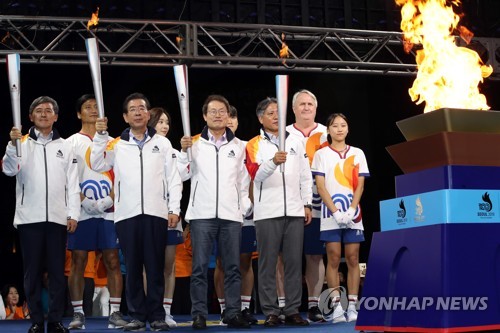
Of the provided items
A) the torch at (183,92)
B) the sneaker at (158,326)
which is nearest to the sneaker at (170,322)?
the sneaker at (158,326)

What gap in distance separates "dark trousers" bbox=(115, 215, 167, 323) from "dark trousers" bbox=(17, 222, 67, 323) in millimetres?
412

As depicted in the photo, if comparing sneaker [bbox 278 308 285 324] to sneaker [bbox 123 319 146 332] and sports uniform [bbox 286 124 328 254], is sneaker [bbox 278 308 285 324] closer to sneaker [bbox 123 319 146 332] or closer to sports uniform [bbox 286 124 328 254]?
sports uniform [bbox 286 124 328 254]

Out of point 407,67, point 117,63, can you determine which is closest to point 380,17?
point 407,67

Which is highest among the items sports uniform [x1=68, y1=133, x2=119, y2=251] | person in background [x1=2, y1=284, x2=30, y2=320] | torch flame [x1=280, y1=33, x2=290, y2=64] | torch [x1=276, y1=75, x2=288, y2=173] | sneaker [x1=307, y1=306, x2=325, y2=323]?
torch flame [x1=280, y1=33, x2=290, y2=64]

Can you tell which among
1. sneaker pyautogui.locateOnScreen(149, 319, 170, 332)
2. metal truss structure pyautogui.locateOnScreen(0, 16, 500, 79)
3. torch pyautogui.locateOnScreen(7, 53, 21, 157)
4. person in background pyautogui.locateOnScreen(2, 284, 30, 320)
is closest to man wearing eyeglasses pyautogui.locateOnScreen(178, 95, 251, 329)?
sneaker pyautogui.locateOnScreen(149, 319, 170, 332)

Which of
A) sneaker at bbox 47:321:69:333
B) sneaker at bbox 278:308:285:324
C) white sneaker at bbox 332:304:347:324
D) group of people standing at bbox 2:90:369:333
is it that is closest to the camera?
sneaker at bbox 47:321:69:333

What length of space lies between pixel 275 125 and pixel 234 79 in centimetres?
523

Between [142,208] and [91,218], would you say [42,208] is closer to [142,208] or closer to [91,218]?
[142,208]

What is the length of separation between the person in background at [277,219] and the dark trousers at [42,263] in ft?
4.63

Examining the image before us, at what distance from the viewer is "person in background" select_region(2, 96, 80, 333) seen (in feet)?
15.4

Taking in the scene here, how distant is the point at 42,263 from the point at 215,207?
1184mm

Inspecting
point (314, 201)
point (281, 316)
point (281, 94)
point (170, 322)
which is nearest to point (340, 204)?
point (314, 201)

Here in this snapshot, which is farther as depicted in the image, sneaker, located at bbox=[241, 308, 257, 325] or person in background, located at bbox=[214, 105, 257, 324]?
person in background, located at bbox=[214, 105, 257, 324]

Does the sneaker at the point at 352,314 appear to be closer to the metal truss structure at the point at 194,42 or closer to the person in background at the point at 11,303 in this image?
the metal truss structure at the point at 194,42
